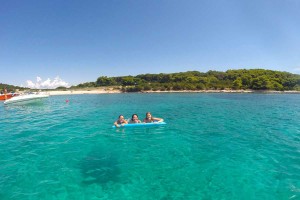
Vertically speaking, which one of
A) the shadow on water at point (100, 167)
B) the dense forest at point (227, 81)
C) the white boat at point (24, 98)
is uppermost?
the dense forest at point (227, 81)

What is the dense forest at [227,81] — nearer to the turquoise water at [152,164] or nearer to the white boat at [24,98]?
the white boat at [24,98]

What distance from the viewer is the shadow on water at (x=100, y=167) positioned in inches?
298

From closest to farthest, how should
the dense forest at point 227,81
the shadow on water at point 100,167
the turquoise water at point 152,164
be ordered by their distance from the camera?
the turquoise water at point 152,164 → the shadow on water at point 100,167 → the dense forest at point 227,81

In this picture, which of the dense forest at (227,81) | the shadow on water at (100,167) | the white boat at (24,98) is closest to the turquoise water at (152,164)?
the shadow on water at (100,167)

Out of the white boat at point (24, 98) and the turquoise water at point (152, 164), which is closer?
the turquoise water at point (152, 164)

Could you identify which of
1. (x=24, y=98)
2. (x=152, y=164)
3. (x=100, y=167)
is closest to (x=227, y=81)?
(x=24, y=98)

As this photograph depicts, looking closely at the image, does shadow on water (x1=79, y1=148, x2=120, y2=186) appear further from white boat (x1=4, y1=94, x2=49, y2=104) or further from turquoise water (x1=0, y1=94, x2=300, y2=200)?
white boat (x1=4, y1=94, x2=49, y2=104)

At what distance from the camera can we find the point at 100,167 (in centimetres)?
858

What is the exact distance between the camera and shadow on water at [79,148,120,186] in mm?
7570

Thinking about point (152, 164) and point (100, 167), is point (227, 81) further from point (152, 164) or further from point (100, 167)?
point (100, 167)

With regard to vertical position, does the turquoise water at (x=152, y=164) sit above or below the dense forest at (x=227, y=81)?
below

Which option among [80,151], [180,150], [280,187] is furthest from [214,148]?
[80,151]

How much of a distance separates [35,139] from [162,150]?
9.25 meters

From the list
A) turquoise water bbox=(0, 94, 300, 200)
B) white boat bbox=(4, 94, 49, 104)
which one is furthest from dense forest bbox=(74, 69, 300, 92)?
turquoise water bbox=(0, 94, 300, 200)
